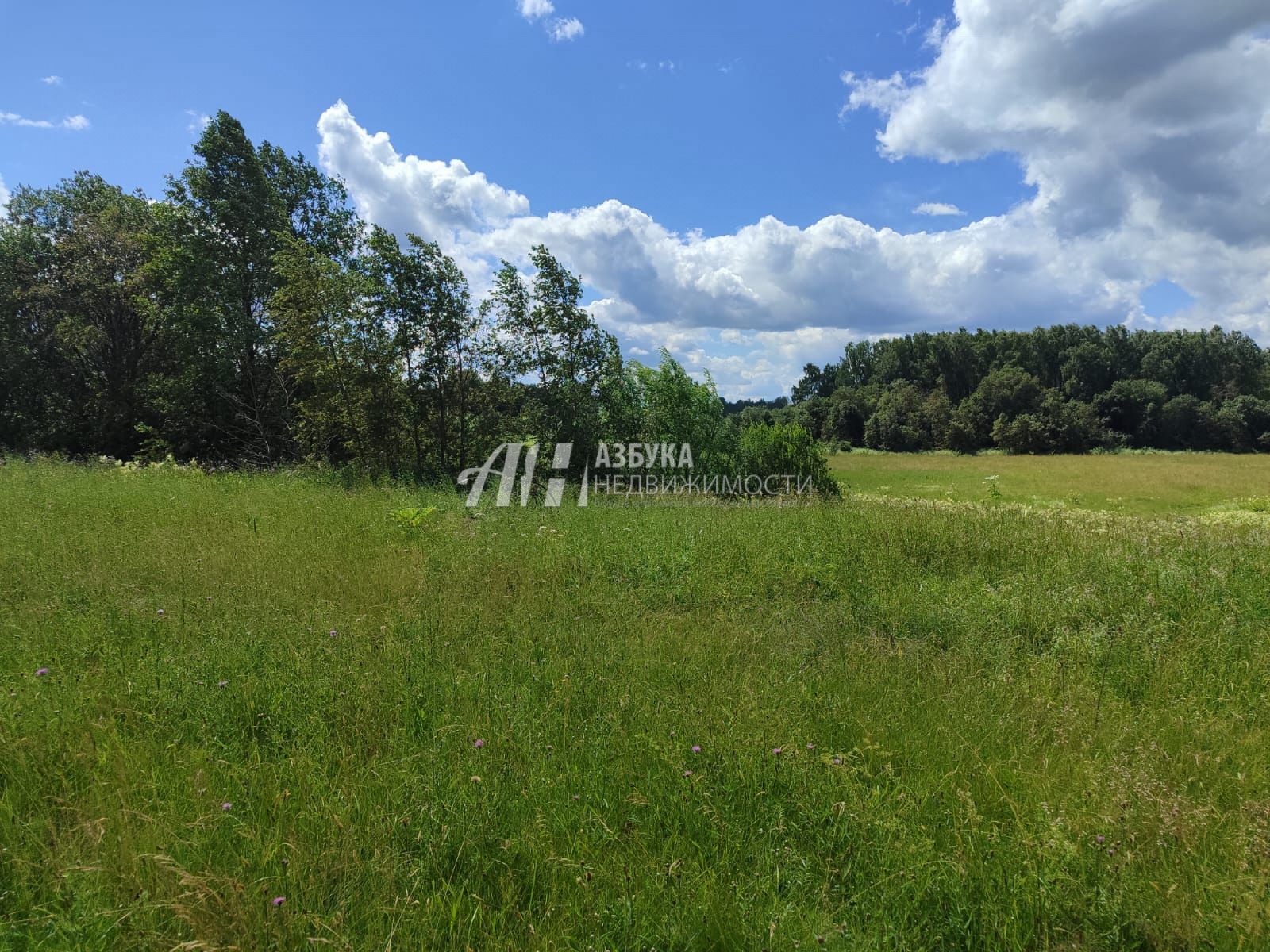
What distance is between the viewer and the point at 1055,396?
62594 millimetres

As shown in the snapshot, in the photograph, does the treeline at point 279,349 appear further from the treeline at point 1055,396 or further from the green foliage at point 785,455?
the treeline at point 1055,396

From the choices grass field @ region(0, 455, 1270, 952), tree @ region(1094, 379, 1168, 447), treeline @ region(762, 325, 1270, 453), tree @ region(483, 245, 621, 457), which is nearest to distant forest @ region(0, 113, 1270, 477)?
tree @ region(483, 245, 621, 457)

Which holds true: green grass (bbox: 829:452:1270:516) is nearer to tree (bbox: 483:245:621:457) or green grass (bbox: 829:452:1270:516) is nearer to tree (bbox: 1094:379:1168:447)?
tree (bbox: 483:245:621:457)

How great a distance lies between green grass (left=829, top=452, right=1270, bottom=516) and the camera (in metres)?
23.0

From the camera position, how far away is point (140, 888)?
76.2 inches

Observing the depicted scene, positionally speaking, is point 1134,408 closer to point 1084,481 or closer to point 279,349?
point 1084,481

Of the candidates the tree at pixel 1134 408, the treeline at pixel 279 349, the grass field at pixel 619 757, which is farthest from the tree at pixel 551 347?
the tree at pixel 1134 408

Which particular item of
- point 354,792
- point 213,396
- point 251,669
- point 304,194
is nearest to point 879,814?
point 354,792

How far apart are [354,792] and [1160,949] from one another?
3.06 m

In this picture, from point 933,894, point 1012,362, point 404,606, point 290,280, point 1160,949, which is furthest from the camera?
point 1012,362

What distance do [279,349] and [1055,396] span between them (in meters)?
74.5

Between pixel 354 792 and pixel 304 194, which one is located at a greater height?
pixel 304 194

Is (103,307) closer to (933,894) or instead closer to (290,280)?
(290,280)

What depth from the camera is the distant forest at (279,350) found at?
13531mm
